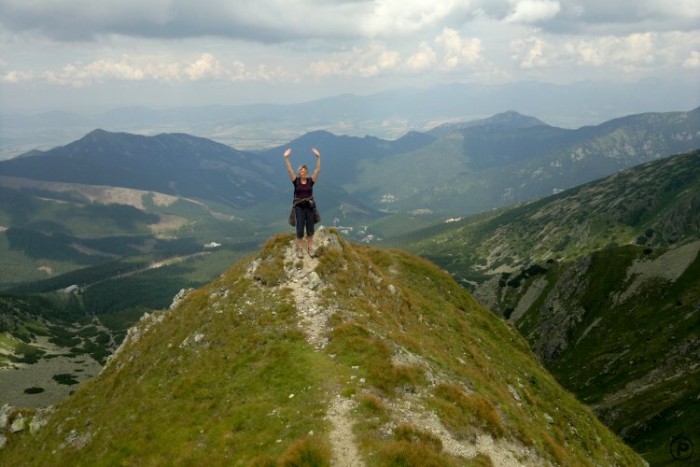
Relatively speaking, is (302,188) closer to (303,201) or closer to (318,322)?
(303,201)

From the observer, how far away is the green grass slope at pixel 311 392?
74.3ft

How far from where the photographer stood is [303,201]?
3700 cm

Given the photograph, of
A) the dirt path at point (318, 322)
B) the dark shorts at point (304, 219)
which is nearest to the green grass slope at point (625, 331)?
the dirt path at point (318, 322)

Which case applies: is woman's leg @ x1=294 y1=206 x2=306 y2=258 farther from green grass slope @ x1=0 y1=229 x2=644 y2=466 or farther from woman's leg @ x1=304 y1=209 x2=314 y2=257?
green grass slope @ x1=0 y1=229 x2=644 y2=466

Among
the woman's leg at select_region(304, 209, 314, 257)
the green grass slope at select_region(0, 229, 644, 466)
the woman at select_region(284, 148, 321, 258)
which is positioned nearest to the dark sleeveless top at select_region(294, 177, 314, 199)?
the woman at select_region(284, 148, 321, 258)

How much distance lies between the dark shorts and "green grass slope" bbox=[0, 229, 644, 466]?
274cm

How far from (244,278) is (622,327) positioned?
10109 centimetres

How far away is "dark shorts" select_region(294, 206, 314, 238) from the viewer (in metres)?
37.7

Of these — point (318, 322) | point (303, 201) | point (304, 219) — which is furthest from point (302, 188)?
point (318, 322)

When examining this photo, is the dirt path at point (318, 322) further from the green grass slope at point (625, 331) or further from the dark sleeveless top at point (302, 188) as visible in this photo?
the green grass slope at point (625, 331)

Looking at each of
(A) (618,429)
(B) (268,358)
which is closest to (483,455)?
(B) (268,358)

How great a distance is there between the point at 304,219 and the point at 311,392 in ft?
54.9

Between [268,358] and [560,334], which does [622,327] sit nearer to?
Result: [560,334]

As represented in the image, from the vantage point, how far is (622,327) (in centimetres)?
10838
